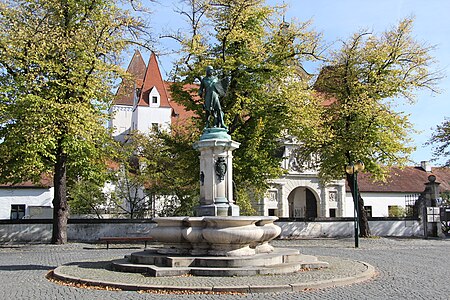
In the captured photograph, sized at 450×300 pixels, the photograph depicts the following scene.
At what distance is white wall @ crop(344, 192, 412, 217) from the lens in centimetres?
4556

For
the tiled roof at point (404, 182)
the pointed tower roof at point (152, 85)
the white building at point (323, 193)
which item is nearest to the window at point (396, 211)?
the white building at point (323, 193)

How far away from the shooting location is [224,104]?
80.5ft

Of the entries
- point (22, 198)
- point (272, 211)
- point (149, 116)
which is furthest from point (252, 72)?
point (149, 116)

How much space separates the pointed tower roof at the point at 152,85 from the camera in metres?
59.2

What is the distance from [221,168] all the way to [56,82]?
31.5 feet

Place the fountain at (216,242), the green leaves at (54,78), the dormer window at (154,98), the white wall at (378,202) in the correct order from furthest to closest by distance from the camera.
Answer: the dormer window at (154,98)
the white wall at (378,202)
the green leaves at (54,78)
the fountain at (216,242)

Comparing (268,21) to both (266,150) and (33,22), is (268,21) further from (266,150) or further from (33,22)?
(33,22)

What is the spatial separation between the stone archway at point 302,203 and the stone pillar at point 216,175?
3119 cm

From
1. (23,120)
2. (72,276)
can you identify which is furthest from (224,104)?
(72,276)

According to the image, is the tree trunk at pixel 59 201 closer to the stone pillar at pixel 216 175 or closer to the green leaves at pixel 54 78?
the green leaves at pixel 54 78

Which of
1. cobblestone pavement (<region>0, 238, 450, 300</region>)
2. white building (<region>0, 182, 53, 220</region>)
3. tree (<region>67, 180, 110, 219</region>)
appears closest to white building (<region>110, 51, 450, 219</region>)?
tree (<region>67, 180, 110, 219</region>)

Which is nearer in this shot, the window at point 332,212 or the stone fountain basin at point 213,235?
the stone fountain basin at point 213,235

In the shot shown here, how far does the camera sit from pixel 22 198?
41656mm

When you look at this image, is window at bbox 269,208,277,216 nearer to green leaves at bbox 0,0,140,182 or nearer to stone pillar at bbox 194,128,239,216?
green leaves at bbox 0,0,140,182
